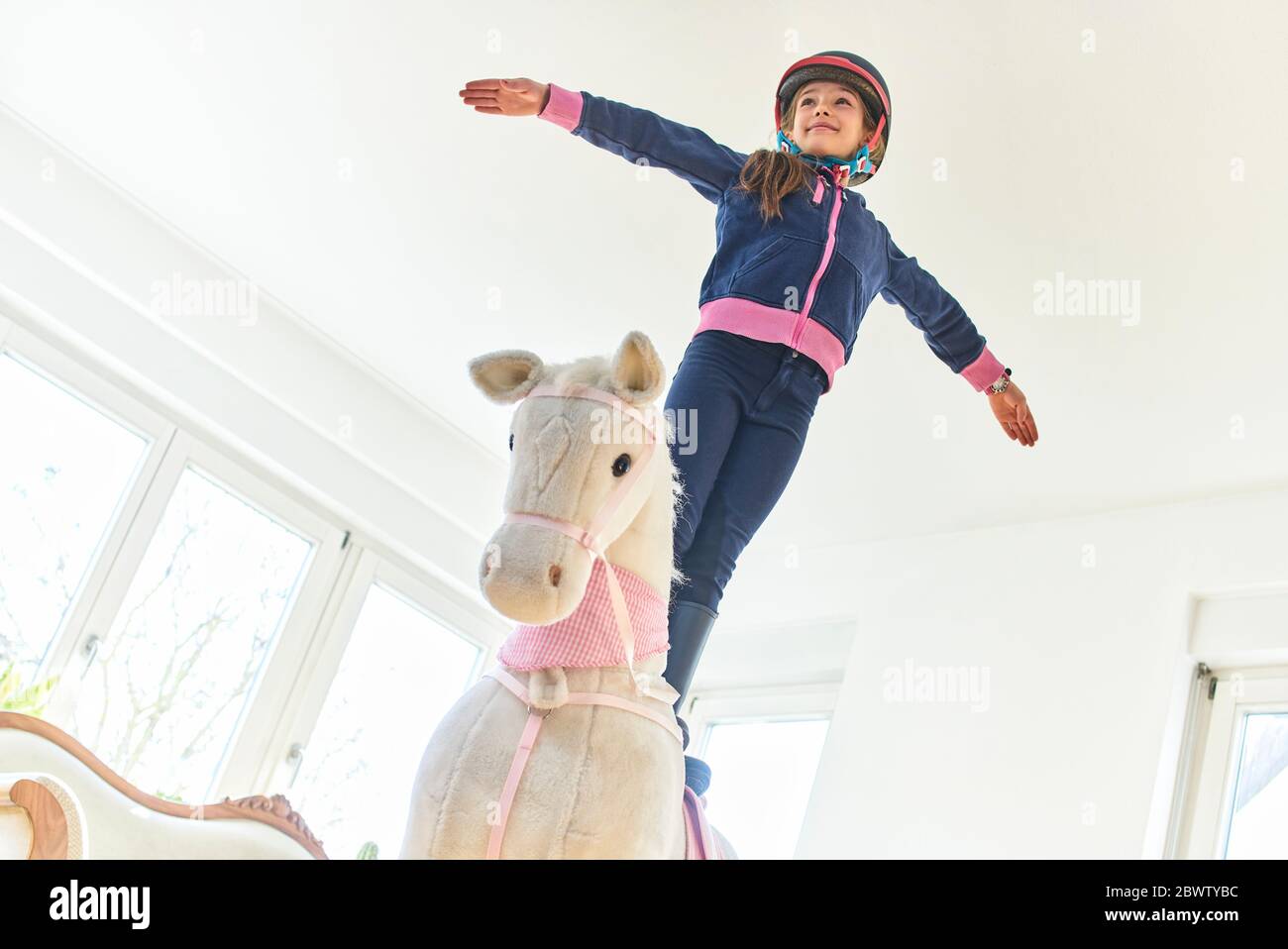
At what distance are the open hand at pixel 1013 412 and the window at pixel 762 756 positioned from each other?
1940mm

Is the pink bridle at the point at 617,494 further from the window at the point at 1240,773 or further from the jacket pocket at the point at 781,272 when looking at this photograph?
the window at the point at 1240,773

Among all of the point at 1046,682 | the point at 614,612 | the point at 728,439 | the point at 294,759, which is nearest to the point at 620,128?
the point at 728,439

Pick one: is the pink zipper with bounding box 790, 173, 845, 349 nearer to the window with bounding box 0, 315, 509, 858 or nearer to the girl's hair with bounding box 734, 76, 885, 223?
the girl's hair with bounding box 734, 76, 885, 223

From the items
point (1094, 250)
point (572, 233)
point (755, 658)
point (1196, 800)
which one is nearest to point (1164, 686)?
point (1196, 800)

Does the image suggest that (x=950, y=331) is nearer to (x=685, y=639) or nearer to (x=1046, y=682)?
(x=685, y=639)

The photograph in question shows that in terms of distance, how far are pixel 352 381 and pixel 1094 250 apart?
2319 millimetres

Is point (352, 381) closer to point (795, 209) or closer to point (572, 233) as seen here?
point (572, 233)

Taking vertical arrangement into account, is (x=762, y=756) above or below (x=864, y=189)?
below

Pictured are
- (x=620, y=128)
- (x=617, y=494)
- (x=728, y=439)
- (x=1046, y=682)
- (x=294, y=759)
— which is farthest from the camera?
(x=294, y=759)

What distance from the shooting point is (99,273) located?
144 inches

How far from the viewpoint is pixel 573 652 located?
4.48 ft

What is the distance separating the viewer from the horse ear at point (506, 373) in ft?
4.72

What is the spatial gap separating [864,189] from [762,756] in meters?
2.06
